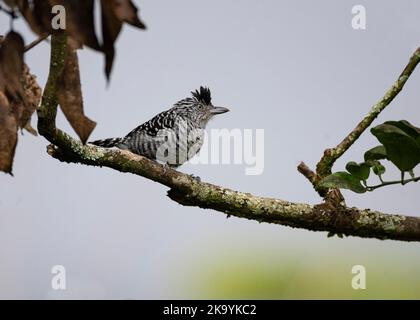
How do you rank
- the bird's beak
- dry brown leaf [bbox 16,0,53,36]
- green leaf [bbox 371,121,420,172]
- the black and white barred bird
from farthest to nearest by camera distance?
the bird's beak < the black and white barred bird < green leaf [bbox 371,121,420,172] < dry brown leaf [bbox 16,0,53,36]

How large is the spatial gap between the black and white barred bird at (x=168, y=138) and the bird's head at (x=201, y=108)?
1cm

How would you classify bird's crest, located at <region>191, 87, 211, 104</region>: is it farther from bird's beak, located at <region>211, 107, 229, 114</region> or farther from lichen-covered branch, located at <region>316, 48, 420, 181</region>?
lichen-covered branch, located at <region>316, 48, 420, 181</region>

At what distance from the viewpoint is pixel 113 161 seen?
8.30 ft

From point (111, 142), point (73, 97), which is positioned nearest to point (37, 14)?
→ point (73, 97)

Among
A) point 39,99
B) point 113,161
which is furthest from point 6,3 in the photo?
point 113,161

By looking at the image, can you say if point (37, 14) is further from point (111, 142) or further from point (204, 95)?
point (204, 95)

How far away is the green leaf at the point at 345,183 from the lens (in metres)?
2.54

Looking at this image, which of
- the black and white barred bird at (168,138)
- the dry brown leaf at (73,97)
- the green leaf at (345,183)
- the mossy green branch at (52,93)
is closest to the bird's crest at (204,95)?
the black and white barred bird at (168,138)

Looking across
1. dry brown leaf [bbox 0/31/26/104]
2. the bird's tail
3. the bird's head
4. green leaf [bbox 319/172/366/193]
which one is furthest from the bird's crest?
dry brown leaf [bbox 0/31/26/104]

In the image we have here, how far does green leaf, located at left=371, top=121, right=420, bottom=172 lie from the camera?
7.64 feet

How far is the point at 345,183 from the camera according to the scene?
2557 mm

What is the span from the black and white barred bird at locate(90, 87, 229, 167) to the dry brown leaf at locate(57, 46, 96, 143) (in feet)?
11.9

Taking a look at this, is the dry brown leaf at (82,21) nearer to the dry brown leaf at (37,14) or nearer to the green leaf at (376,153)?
the dry brown leaf at (37,14)
